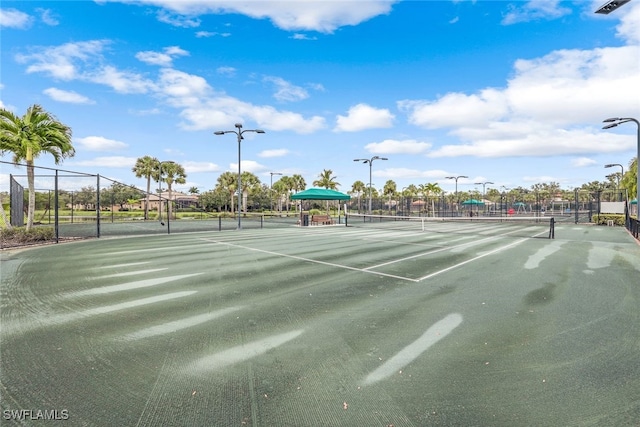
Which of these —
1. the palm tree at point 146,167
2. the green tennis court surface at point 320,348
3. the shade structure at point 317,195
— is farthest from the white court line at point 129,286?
the palm tree at point 146,167

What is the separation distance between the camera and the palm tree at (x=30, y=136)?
15258 millimetres

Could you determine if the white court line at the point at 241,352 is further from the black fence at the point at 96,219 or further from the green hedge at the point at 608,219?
the green hedge at the point at 608,219

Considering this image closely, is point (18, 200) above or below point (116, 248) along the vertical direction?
above

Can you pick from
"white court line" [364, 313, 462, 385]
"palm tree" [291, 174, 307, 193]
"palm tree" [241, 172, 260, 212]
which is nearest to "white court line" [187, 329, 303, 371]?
"white court line" [364, 313, 462, 385]

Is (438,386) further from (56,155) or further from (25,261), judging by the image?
(56,155)

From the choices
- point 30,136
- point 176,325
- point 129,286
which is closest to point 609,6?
point 176,325

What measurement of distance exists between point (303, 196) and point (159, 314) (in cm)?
2418

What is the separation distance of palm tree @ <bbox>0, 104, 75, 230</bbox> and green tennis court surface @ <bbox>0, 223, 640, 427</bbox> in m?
9.62

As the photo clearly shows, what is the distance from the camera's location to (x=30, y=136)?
1562cm

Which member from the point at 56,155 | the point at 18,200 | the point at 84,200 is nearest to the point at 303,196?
the point at 56,155

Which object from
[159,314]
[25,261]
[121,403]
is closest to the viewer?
[121,403]

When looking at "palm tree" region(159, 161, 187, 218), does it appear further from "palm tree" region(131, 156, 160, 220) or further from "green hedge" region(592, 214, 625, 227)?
"green hedge" region(592, 214, 625, 227)

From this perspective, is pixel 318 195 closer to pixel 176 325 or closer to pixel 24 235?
pixel 24 235

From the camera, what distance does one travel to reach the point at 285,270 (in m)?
9.35
